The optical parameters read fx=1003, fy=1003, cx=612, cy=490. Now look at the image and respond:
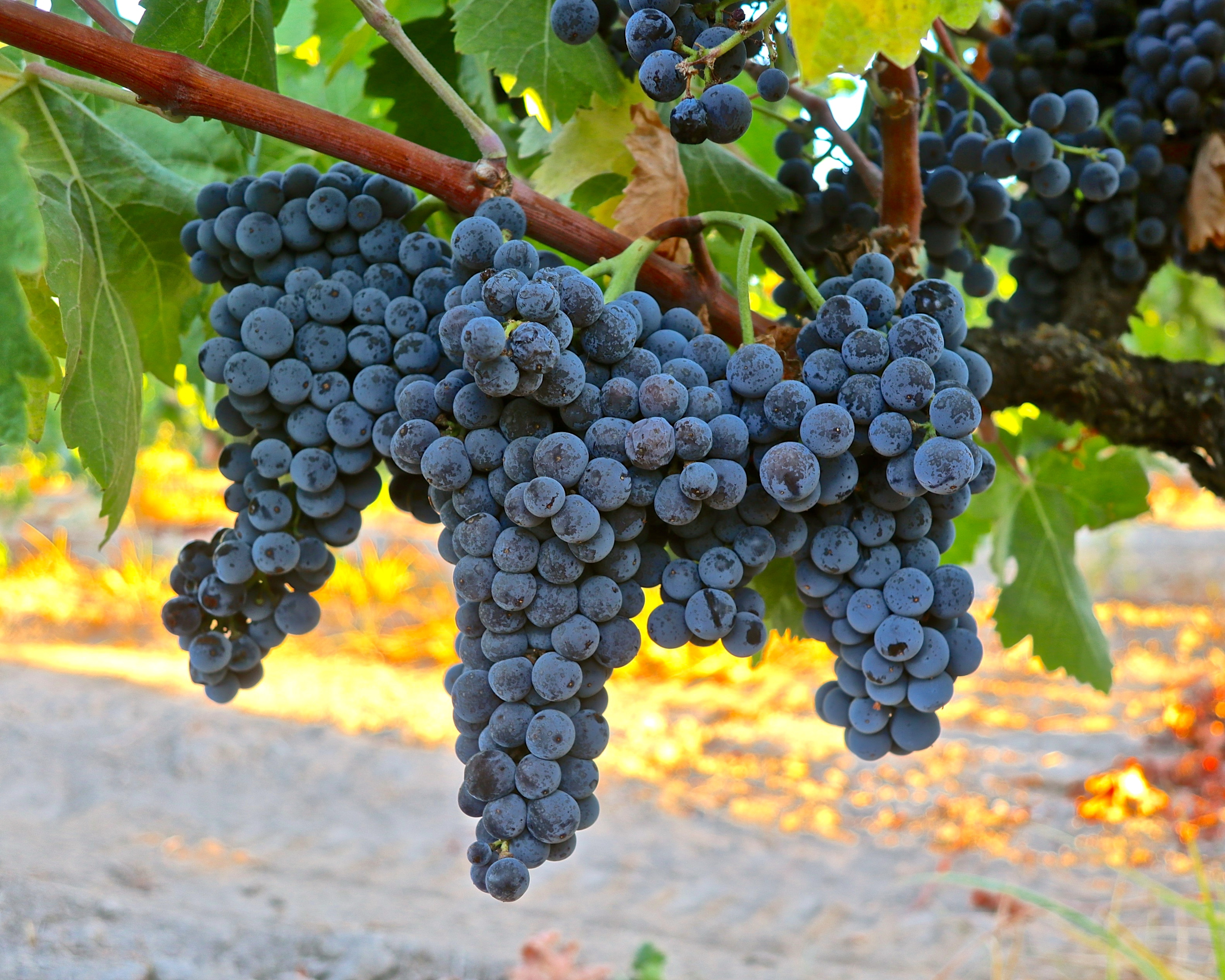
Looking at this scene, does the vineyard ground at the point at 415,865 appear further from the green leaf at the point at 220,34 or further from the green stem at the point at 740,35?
the green stem at the point at 740,35

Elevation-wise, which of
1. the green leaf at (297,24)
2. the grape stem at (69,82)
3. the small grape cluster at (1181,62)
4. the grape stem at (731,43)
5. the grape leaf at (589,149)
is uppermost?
the small grape cluster at (1181,62)

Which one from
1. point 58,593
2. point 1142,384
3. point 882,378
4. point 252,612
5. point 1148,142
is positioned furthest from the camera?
point 58,593

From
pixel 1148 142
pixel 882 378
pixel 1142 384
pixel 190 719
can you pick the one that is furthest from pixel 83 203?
pixel 190 719

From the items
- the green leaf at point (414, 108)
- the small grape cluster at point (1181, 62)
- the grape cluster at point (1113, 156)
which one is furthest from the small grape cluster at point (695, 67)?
the small grape cluster at point (1181, 62)

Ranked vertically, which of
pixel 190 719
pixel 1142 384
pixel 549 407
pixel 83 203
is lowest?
pixel 190 719

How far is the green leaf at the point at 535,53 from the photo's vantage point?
809 mm

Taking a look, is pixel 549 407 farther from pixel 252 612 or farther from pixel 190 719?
pixel 190 719

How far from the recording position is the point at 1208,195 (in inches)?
48.1

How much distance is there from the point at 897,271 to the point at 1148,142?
63 centimetres

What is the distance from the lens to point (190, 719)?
4.50 metres

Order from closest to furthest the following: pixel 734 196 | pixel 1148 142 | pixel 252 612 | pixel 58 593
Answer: pixel 252 612 → pixel 734 196 → pixel 1148 142 → pixel 58 593

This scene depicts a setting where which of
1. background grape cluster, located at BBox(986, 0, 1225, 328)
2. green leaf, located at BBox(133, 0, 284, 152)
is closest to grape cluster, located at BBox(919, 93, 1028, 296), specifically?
background grape cluster, located at BBox(986, 0, 1225, 328)

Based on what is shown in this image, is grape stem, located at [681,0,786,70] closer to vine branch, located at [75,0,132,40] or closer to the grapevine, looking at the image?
the grapevine

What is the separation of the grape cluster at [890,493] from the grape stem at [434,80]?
0.81ft
